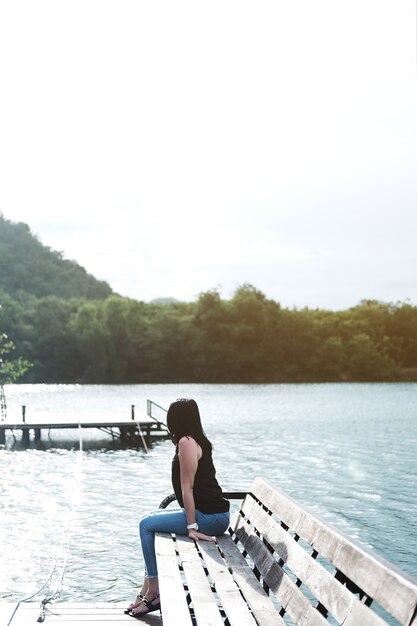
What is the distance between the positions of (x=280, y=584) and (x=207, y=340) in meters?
124

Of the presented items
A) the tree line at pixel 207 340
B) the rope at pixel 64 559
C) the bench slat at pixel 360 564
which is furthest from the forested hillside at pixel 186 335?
the bench slat at pixel 360 564

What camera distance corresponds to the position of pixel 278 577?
4.93 m

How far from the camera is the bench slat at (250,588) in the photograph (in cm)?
445

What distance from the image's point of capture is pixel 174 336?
4975 inches

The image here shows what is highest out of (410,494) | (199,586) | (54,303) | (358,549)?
(54,303)

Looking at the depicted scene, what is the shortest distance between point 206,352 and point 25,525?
11200 cm

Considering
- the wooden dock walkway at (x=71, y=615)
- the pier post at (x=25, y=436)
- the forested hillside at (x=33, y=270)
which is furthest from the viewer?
the forested hillside at (x=33, y=270)

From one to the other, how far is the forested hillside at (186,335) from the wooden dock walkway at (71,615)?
10895 centimetres

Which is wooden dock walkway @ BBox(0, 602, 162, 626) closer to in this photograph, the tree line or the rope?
the rope

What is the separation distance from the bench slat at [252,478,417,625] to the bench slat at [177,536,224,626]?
0.58 meters

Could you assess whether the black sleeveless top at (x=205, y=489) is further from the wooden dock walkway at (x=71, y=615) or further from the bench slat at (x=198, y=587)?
the wooden dock walkway at (x=71, y=615)

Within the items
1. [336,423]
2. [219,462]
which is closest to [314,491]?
[219,462]

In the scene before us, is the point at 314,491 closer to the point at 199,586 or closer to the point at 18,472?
the point at 18,472

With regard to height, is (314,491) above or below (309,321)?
below
